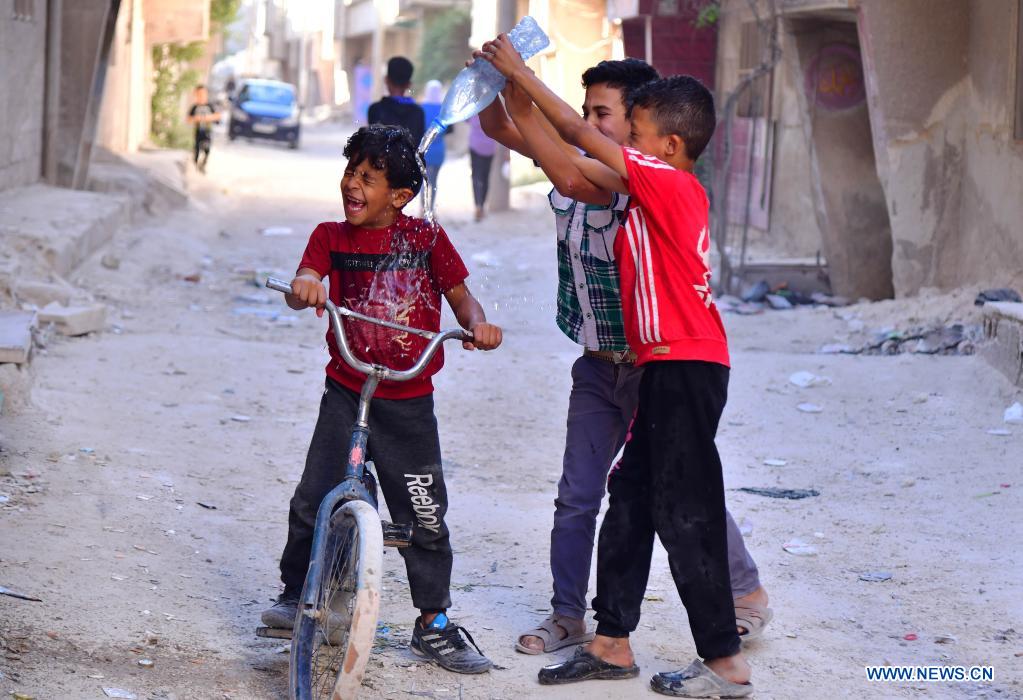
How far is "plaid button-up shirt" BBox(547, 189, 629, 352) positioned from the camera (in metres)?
3.42

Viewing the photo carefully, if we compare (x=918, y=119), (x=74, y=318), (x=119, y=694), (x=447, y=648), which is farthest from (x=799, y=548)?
(x=918, y=119)

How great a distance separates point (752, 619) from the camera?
3.72 m

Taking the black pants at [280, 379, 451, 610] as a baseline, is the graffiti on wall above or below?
above

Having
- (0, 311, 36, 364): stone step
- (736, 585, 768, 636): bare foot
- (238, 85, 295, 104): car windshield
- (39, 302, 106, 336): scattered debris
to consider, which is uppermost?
(238, 85, 295, 104): car windshield

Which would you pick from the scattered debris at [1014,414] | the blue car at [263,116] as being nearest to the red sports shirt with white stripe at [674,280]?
the scattered debris at [1014,414]

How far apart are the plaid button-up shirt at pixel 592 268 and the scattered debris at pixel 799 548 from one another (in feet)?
5.50

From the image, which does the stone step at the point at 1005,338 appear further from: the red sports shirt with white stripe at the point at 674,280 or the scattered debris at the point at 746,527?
the red sports shirt with white stripe at the point at 674,280

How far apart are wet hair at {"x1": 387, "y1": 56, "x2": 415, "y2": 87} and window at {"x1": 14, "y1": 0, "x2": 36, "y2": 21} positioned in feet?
10.7

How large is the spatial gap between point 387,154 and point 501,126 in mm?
407

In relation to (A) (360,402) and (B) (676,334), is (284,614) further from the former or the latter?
(B) (676,334)

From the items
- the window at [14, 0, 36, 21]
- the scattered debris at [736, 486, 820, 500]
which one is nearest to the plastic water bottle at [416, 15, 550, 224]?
the scattered debris at [736, 486, 820, 500]

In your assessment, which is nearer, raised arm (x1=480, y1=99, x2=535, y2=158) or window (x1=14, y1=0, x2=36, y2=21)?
raised arm (x1=480, y1=99, x2=535, y2=158)

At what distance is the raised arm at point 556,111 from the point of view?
305 cm

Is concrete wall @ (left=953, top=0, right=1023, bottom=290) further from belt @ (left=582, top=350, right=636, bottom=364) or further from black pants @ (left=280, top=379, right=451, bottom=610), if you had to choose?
black pants @ (left=280, top=379, right=451, bottom=610)
